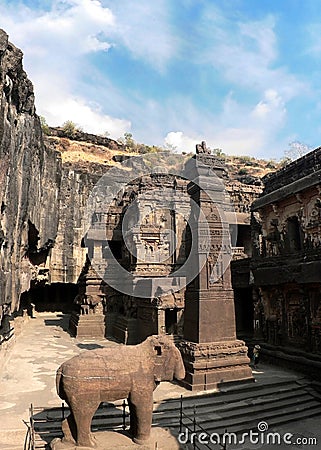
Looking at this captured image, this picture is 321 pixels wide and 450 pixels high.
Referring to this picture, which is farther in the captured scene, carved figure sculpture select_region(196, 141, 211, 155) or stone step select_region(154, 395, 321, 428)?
carved figure sculpture select_region(196, 141, 211, 155)

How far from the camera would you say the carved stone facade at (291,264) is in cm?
1318

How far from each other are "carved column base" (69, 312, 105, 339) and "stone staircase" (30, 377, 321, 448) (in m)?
10.6

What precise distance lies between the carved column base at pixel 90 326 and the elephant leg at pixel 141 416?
43.5 ft

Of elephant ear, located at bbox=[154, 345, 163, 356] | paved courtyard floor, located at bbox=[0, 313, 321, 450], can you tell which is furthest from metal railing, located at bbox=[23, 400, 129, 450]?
elephant ear, located at bbox=[154, 345, 163, 356]

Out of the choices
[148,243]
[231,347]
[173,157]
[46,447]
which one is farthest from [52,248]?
[173,157]

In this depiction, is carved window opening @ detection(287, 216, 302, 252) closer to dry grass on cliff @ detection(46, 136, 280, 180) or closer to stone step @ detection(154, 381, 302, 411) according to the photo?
stone step @ detection(154, 381, 302, 411)

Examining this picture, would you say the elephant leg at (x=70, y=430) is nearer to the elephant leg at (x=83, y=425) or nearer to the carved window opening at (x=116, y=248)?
the elephant leg at (x=83, y=425)

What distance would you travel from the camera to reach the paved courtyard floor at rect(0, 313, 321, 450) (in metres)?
7.61

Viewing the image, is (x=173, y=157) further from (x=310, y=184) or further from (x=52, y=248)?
(x=310, y=184)

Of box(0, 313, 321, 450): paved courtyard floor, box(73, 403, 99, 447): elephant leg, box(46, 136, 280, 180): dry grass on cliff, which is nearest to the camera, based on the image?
box(73, 403, 99, 447): elephant leg

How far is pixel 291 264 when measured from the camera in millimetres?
14062

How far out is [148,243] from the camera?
2127cm

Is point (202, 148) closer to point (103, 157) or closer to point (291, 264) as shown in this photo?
point (291, 264)

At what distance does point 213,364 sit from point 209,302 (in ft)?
5.91
